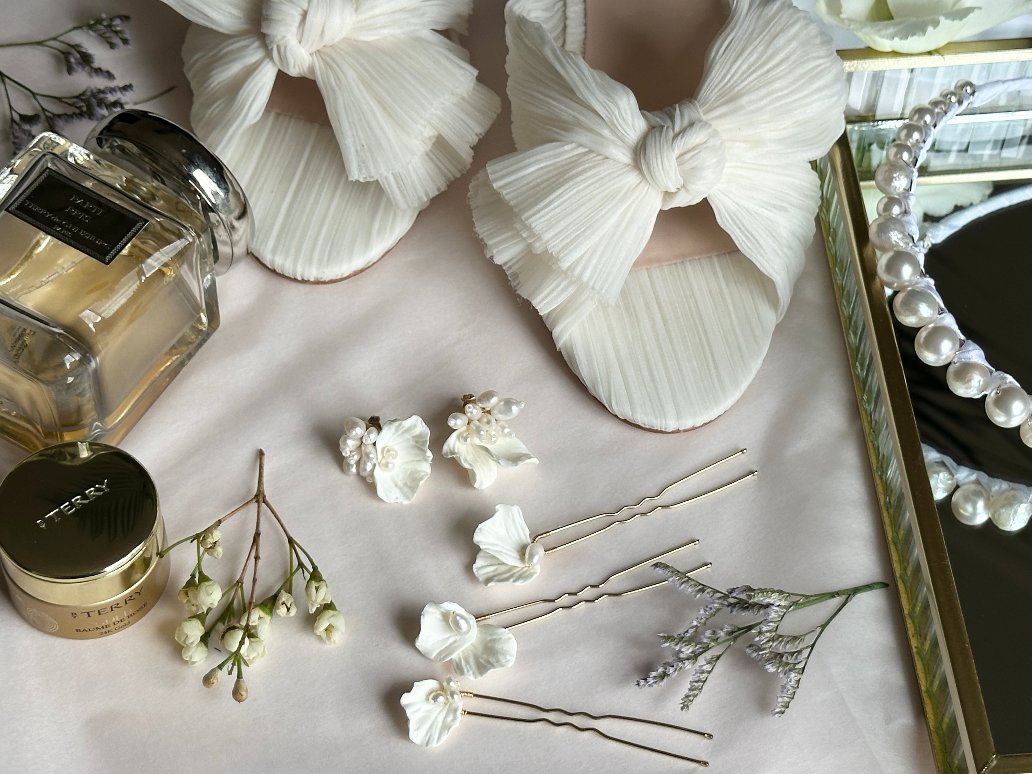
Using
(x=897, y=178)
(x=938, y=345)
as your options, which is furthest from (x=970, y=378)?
(x=897, y=178)

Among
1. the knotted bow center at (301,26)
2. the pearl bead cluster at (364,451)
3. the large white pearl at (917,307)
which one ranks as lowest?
the pearl bead cluster at (364,451)

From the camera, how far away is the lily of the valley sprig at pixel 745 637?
585mm

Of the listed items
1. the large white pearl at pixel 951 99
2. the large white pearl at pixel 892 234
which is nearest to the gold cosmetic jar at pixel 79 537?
the large white pearl at pixel 892 234

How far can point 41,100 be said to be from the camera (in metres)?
0.76

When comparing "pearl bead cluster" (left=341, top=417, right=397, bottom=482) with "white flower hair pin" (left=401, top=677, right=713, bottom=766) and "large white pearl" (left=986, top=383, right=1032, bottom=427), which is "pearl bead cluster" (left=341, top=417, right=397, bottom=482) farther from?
"large white pearl" (left=986, top=383, right=1032, bottom=427)

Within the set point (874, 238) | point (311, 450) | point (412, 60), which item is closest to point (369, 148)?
point (412, 60)

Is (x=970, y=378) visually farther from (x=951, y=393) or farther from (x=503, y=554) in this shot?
(x=503, y=554)

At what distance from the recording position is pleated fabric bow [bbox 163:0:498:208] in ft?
2.15

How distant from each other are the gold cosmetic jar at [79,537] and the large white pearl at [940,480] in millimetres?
423

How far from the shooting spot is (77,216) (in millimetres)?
614

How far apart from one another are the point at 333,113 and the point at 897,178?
1.16 feet

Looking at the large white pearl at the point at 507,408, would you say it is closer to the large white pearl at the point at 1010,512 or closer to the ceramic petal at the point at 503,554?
the ceramic petal at the point at 503,554

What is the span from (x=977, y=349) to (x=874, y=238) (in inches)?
3.6

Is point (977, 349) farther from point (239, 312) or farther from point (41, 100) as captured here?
point (41, 100)
